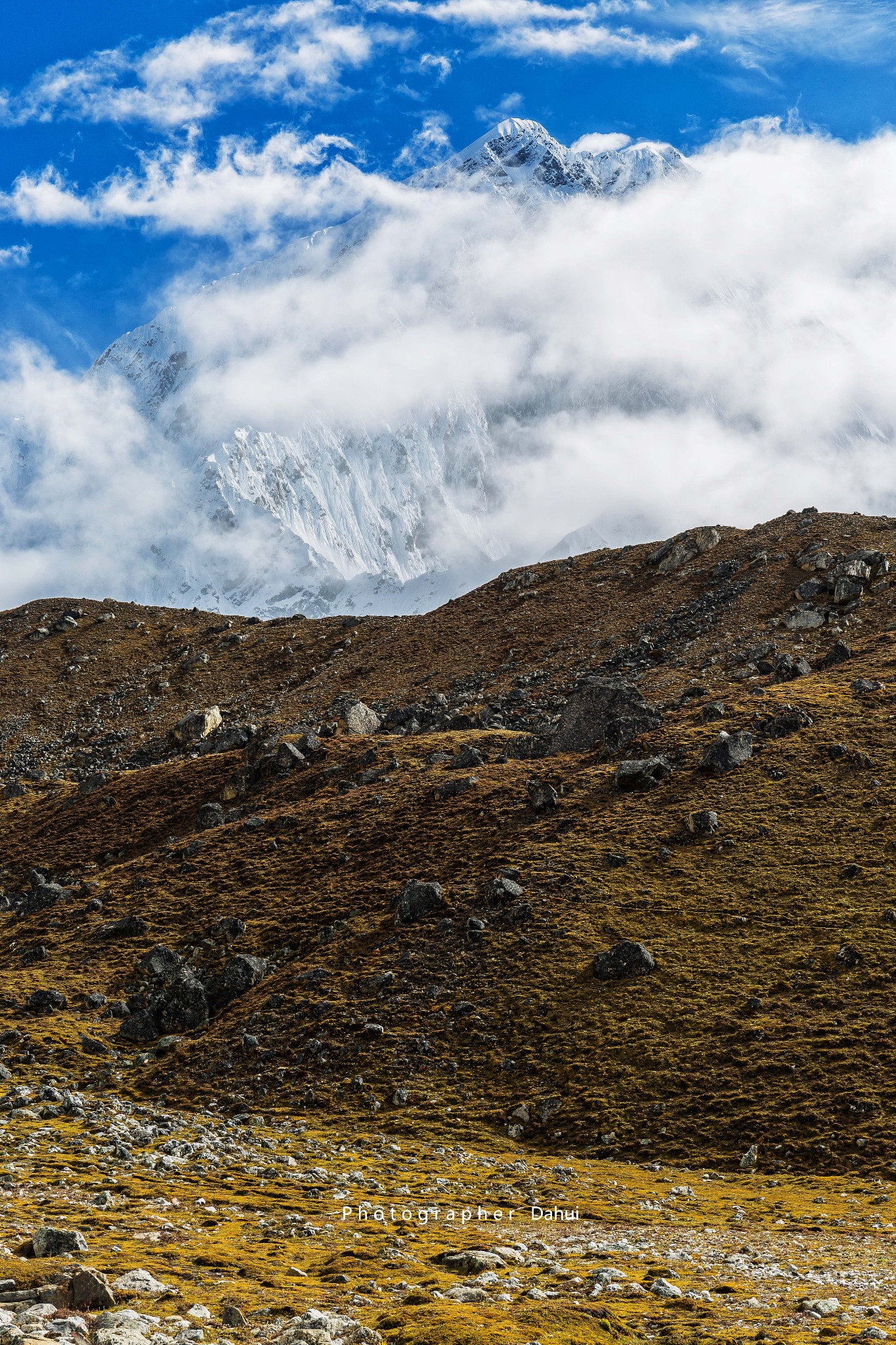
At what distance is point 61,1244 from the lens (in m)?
16.7

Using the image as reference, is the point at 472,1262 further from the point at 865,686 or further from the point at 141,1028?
the point at 865,686

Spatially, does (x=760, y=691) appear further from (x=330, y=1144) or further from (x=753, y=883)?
(x=330, y=1144)

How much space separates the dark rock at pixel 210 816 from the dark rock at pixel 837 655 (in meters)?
49.1

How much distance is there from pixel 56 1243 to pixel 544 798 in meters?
41.5

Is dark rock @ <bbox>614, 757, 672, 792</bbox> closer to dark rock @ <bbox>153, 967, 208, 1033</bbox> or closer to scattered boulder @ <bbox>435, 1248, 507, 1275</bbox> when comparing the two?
dark rock @ <bbox>153, 967, 208, 1033</bbox>

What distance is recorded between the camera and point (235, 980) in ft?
150

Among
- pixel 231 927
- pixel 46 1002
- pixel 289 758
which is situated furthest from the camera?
pixel 289 758

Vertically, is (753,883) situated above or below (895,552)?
below

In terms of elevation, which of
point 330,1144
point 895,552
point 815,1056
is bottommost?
point 330,1144

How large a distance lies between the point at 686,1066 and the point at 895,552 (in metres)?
77.0

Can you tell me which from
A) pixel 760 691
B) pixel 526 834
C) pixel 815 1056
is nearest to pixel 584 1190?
pixel 815 1056

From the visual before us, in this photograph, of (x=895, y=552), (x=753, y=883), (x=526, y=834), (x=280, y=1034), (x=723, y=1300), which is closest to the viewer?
(x=723, y=1300)

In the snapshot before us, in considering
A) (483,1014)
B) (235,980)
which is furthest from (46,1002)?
(483,1014)

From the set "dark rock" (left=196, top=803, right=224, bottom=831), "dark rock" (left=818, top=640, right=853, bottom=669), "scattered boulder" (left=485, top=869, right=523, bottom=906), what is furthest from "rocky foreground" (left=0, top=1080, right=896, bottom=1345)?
"dark rock" (left=818, top=640, right=853, bottom=669)
